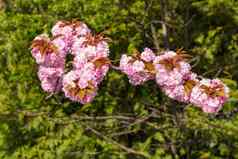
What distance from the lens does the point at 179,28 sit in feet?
15.1

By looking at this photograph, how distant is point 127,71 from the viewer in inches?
120

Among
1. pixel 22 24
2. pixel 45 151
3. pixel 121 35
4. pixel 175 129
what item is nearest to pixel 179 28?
pixel 121 35

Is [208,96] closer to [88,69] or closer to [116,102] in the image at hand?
[88,69]

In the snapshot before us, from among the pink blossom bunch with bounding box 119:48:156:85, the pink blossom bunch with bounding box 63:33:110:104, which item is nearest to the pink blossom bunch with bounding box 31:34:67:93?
the pink blossom bunch with bounding box 63:33:110:104

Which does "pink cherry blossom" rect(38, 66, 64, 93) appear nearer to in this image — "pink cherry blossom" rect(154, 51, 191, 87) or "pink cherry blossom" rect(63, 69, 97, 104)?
"pink cherry blossom" rect(63, 69, 97, 104)

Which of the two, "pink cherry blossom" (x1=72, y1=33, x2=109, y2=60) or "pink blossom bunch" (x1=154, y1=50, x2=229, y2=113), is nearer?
"pink blossom bunch" (x1=154, y1=50, x2=229, y2=113)

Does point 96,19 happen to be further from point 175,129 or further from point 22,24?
point 175,129

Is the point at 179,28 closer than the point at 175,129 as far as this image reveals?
No

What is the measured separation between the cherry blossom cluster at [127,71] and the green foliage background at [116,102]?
0.70 m

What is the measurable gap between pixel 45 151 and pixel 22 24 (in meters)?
1.12

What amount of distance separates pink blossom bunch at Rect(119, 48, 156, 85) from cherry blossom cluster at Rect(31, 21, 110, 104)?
111 mm

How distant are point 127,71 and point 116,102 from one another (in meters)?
1.20

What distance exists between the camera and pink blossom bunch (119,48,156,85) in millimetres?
2984

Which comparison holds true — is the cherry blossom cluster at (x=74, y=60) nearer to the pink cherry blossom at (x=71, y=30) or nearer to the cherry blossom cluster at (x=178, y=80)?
the pink cherry blossom at (x=71, y=30)
